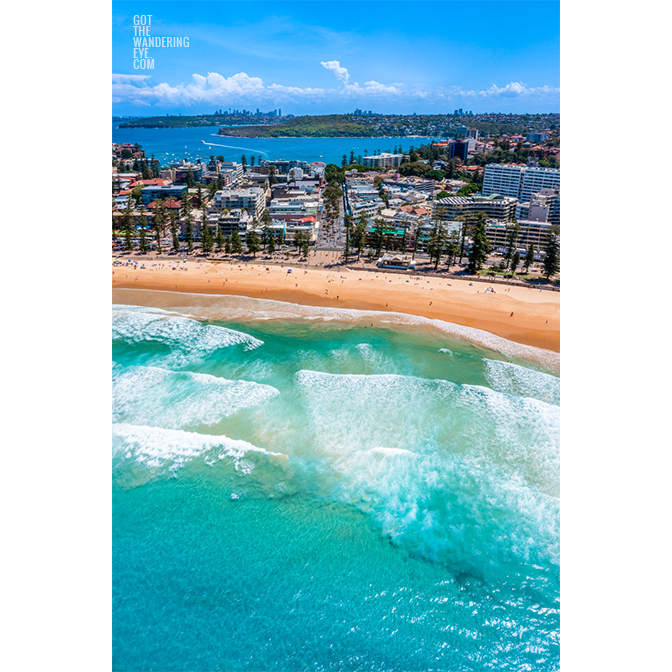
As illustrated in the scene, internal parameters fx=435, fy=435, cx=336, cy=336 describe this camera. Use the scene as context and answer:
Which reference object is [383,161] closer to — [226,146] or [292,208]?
[226,146]

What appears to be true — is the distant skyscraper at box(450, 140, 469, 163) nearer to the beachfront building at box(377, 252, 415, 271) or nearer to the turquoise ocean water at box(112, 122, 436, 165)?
the turquoise ocean water at box(112, 122, 436, 165)

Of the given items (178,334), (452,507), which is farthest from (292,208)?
(452,507)

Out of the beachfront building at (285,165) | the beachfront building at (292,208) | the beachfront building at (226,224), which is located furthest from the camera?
the beachfront building at (285,165)

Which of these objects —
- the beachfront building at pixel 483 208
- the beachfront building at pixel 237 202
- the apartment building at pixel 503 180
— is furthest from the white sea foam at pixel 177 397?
the apartment building at pixel 503 180

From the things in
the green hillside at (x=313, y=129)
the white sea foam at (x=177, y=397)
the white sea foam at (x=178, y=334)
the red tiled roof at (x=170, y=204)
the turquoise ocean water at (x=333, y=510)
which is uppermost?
the green hillside at (x=313, y=129)

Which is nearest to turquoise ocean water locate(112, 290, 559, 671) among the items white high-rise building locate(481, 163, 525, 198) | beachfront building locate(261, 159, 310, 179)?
white high-rise building locate(481, 163, 525, 198)

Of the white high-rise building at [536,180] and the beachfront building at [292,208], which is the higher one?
the white high-rise building at [536,180]

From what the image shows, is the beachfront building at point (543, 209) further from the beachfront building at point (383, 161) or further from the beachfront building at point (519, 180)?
the beachfront building at point (383, 161)
